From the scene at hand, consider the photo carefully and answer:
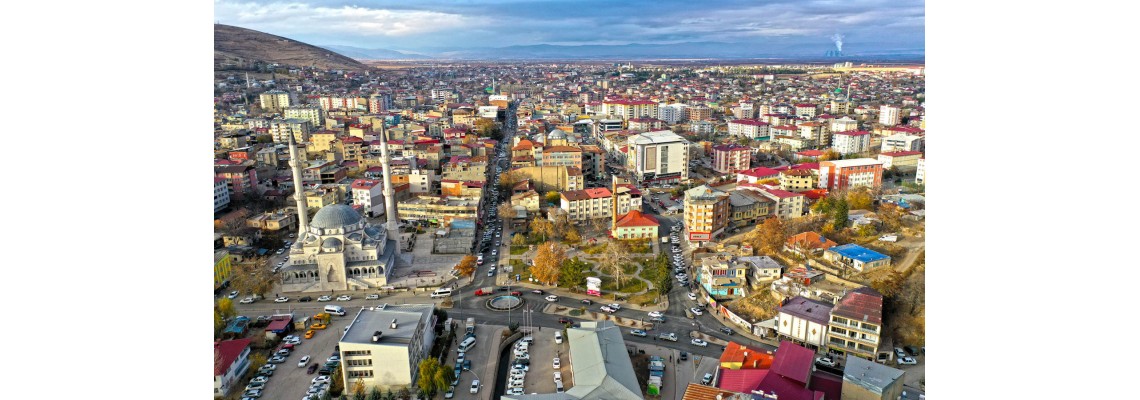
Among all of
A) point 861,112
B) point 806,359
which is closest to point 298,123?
point 806,359

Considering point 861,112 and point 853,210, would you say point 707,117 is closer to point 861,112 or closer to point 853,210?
point 861,112

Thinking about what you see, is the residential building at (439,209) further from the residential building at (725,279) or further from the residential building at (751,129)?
the residential building at (751,129)

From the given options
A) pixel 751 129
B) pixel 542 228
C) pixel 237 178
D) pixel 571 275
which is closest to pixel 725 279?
pixel 571 275

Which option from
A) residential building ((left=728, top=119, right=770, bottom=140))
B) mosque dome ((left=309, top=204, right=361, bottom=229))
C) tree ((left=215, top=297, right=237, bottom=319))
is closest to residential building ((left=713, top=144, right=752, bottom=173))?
residential building ((left=728, top=119, right=770, bottom=140))

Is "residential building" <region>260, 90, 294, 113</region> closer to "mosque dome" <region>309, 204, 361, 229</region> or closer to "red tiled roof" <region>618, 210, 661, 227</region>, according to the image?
"mosque dome" <region>309, 204, 361, 229</region>

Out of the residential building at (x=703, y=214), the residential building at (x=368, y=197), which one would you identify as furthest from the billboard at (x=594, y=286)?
the residential building at (x=368, y=197)

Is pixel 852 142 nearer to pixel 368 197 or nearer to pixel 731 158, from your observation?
pixel 731 158

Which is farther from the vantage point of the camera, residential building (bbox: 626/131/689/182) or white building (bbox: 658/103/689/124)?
white building (bbox: 658/103/689/124)
